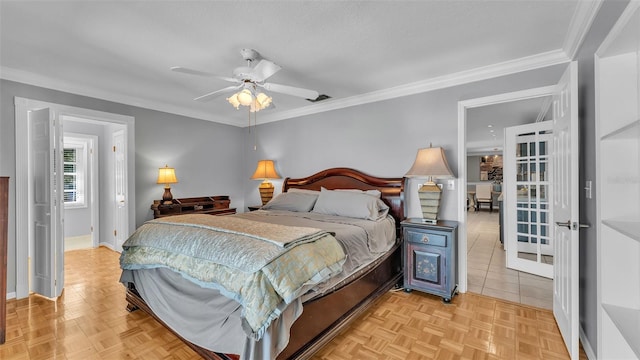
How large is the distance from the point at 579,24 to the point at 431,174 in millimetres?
1586

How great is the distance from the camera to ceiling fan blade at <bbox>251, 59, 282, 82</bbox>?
2.17 meters

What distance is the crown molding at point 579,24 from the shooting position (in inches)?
72.3

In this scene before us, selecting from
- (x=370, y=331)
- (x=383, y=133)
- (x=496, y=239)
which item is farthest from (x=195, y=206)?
(x=496, y=239)

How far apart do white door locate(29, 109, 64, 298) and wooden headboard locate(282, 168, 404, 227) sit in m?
2.82

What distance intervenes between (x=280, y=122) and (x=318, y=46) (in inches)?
98.4

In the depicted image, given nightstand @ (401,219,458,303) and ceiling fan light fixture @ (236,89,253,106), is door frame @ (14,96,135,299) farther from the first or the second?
nightstand @ (401,219,458,303)

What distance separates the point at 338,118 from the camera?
13.6 feet

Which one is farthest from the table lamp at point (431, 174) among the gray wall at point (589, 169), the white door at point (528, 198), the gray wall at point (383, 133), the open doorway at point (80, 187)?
the open doorway at point (80, 187)

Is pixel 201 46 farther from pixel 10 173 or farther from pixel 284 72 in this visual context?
pixel 10 173

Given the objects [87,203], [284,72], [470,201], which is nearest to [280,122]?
[284,72]

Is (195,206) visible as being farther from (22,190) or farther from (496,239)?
(496,239)

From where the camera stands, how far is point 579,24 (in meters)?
2.05

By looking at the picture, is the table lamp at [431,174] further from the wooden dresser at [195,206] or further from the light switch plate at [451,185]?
the wooden dresser at [195,206]

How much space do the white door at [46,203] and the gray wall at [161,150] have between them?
18 centimetres
